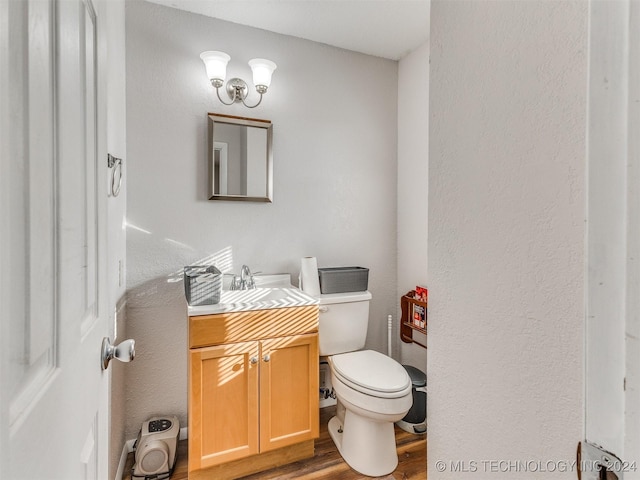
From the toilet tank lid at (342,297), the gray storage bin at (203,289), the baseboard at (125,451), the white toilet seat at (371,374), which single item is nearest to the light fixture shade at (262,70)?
the gray storage bin at (203,289)

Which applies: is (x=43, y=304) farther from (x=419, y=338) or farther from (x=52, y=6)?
(x=419, y=338)

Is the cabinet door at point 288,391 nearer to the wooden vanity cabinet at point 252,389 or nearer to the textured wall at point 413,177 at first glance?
the wooden vanity cabinet at point 252,389

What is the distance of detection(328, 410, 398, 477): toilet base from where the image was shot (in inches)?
65.0

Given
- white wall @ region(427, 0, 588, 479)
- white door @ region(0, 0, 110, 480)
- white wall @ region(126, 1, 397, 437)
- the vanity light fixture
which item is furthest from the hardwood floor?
the vanity light fixture

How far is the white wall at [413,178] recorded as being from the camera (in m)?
2.21

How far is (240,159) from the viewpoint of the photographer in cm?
204

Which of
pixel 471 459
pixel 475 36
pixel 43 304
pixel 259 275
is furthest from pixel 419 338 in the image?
pixel 43 304

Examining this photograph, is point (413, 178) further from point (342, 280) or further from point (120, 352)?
point (120, 352)

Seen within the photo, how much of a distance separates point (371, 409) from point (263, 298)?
766mm

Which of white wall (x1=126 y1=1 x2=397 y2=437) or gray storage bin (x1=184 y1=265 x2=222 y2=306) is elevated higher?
white wall (x1=126 y1=1 x2=397 y2=437)

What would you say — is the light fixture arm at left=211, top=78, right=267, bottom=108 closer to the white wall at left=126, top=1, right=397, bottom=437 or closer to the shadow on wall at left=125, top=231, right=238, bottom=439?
the white wall at left=126, top=1, right=397, bottom=437

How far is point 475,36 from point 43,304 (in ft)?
2.81

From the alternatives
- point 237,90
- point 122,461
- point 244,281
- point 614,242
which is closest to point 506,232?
point 614,242

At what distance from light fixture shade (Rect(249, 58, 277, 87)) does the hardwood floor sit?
2.06 m
